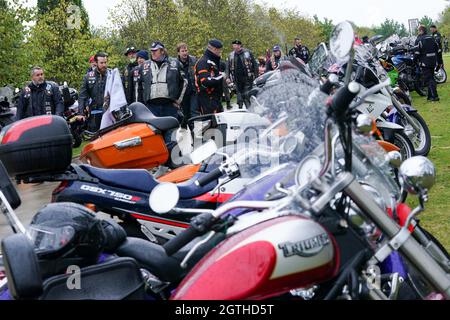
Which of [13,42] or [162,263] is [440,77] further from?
[162,263]

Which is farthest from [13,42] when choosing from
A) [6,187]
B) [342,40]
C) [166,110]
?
[342,40]

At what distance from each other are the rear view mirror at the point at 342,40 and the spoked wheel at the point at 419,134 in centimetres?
535

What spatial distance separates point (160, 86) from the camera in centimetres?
939

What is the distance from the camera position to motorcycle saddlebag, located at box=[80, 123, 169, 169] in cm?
543

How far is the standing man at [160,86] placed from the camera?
9.38 meters

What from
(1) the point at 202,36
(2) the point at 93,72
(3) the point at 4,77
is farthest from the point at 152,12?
(2) the point at 93,72

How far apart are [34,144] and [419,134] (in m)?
4.96

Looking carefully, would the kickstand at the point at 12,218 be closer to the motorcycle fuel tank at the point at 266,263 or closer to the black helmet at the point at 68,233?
the black helmet at the point at 68,233

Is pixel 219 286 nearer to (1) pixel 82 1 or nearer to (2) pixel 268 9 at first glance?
(1) pixel 82 1

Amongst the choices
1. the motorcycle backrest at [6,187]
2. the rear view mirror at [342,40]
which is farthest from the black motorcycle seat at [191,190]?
the rear view mirror at [342,40]

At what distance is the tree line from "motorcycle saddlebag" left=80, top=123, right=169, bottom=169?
8.50 m

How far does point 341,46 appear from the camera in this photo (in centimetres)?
230

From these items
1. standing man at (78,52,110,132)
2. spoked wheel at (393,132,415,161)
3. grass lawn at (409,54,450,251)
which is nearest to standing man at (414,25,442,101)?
grass lawn at (409,54,450,251)
